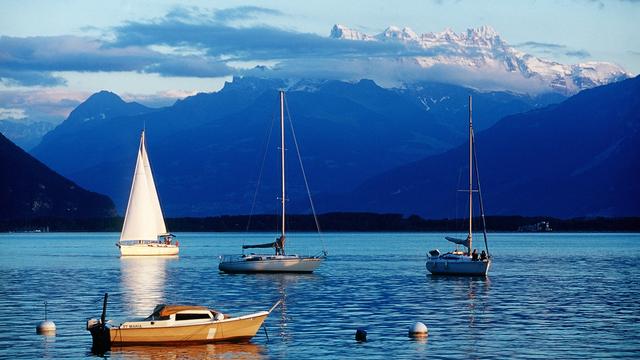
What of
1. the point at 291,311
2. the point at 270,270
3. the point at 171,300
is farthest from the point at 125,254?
the point at 291,311

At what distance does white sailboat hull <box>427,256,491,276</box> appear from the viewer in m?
101

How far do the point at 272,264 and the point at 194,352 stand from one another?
5037cm

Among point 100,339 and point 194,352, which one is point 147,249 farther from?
point 194,352

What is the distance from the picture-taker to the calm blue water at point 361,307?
54375 mm

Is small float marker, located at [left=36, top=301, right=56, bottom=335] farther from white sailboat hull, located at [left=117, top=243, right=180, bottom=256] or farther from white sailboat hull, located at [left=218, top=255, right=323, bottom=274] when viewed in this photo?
white sailboat hull, located at [left=117, top=243, right=180, bottom=256]

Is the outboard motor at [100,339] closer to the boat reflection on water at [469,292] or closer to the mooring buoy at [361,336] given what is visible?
the mooring buoy at [361,336]

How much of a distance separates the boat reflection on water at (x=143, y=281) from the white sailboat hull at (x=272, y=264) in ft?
22.1

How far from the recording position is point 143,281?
340ft

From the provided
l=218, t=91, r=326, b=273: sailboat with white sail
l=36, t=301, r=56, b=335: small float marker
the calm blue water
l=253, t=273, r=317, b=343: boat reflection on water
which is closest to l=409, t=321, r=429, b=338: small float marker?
the calm blue water

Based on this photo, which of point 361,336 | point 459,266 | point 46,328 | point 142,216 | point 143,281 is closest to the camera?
point 361,336

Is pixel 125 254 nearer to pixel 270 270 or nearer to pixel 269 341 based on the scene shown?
pixel 270 270

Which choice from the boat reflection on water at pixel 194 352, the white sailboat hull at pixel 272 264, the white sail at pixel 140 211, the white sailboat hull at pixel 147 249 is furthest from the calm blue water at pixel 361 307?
the white sailboat hull at pixel 147 249

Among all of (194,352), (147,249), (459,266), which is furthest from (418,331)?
(147,249)

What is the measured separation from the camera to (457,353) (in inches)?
2085
